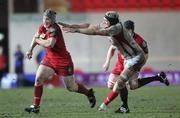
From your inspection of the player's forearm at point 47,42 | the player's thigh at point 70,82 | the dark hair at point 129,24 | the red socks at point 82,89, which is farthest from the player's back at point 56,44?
the dark hair at point 129,24

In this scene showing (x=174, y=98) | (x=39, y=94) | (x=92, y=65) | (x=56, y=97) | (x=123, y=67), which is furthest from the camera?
(x=92, y=65)

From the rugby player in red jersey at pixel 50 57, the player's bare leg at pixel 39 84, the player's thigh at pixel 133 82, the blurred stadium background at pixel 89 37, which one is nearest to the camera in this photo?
the rugby player in red jersey at pixel 50 57

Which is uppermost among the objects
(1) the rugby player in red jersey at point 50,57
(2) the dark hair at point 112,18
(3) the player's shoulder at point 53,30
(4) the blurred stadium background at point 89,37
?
(2) the dark hair at point 112,18

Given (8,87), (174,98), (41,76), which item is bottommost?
(8,87)

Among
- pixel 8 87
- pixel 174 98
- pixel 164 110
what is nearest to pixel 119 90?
pixel 164 110

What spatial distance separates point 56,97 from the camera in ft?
77.9

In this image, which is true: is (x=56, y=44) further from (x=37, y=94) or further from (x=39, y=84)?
(x=37, y=94)

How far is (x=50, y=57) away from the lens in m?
17.2

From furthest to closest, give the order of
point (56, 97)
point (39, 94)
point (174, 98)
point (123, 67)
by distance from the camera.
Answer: point (56, 97) < point (174, 98) < point (123, 67) < point (39, 94)

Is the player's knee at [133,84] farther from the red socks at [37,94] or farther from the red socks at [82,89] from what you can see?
the red socks at [37,94]

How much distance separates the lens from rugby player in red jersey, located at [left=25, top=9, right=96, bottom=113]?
16766mm

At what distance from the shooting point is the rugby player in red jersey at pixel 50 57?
16766mm

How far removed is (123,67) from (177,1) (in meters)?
21.0

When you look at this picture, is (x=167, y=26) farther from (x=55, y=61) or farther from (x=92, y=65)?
(x=55, y=61)
